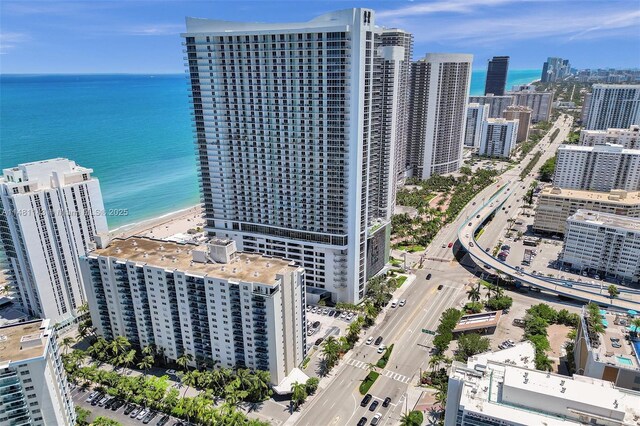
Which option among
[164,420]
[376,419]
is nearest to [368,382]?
[376,419]

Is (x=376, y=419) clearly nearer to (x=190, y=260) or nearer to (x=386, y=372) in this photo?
(x=386, y=372)

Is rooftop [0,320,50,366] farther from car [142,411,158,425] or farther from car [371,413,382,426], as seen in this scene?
car [371,413,382,426]

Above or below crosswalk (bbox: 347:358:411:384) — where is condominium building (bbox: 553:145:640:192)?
above

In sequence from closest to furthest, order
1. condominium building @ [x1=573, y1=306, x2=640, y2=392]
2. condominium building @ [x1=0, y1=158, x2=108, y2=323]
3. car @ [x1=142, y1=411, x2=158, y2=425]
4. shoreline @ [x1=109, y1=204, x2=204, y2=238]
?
condominium building @ [x1=573, y1=306, x2=640, y2=392]
car @ [x1=142, y1=411, x2=158, y2=425]
condominium building @ [x1=0, y1=158, x2=108, y2=323]
shoreline @ [x1=109, y1=204, x2=204, y2=238]

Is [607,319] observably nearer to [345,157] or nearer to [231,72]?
[345,157]

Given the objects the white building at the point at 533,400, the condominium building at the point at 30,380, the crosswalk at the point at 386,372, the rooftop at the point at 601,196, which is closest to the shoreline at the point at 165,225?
the crosswalk at the point at 386,372

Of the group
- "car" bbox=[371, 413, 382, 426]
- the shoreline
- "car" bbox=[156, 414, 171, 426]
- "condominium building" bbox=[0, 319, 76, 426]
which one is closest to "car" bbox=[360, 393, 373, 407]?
"car" bbox=[371, 413, 382, 426]

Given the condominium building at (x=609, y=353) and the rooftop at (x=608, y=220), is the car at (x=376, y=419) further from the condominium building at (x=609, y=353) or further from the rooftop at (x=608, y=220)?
the rooftop at (x=608, y=220)
